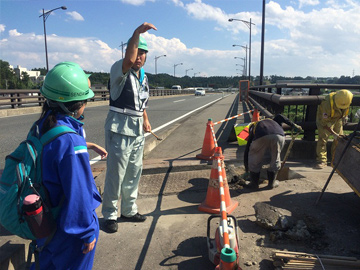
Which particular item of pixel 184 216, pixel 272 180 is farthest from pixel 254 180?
pixel 184 216

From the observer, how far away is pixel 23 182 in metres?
1.61

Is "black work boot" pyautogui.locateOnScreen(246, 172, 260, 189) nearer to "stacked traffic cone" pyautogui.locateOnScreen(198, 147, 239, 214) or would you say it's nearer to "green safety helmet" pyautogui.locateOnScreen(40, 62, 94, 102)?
"stacked traffic cone" pyautogui.locateOnScreen(198, 147, 239, 214)

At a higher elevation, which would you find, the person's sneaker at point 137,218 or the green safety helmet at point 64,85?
the green safety helmet at point 64,85

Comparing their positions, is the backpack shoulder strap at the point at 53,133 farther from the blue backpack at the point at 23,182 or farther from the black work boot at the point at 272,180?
the black work boot at the point at 272,180

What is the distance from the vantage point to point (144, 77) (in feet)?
11.6

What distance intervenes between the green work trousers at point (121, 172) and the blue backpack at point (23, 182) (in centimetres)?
160

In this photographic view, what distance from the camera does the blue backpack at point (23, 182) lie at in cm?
162

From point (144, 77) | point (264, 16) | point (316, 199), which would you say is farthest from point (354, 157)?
point (264, 16)

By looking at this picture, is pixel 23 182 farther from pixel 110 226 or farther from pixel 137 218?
pixel 137 218

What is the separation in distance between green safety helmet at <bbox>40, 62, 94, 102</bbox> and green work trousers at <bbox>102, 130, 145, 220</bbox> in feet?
4.69

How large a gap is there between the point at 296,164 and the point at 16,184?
5518 millimetres

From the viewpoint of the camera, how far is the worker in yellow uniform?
572cm

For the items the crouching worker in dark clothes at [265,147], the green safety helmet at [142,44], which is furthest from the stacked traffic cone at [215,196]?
the green safety helmet at [142,44]

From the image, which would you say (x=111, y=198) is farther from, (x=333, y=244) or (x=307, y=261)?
(x=333, y=244)
